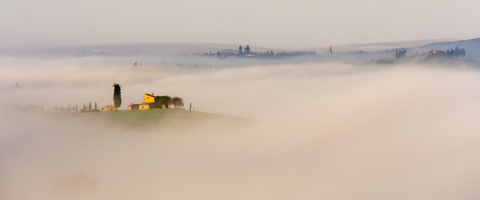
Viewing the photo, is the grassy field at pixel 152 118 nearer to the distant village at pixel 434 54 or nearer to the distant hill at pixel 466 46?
the distant village at pixel 434 54

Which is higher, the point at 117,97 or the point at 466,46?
the point at 466,46

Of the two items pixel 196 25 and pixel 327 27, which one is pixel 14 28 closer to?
pixel 196 25

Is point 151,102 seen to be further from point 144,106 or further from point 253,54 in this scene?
point 253,54

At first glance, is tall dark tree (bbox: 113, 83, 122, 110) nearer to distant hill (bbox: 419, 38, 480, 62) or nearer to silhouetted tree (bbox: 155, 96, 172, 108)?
silhouetted tree (bbox: 155, 96, 172, 108)

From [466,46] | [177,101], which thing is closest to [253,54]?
[177,101]

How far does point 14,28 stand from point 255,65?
3.80ft

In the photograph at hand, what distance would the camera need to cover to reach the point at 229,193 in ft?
8.38

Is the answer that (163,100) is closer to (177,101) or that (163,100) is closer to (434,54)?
(177,101)

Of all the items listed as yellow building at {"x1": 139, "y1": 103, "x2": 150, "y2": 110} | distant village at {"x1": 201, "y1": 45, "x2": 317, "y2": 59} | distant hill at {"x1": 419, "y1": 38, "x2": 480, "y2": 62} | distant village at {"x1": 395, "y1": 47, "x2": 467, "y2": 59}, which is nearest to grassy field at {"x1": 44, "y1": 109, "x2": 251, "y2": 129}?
yellow building at {"x1": 139, "y1": 103, "x2": 150, "y2": 110}

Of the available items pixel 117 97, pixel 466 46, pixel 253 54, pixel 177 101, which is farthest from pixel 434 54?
pixel 117 97

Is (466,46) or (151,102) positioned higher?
(466,46)

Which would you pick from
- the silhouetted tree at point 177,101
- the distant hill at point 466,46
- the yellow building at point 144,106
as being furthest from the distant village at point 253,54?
the distant hill at point 466,46

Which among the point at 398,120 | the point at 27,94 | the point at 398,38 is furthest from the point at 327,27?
the point at 27,94

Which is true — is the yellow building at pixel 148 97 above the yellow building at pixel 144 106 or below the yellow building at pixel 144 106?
above
